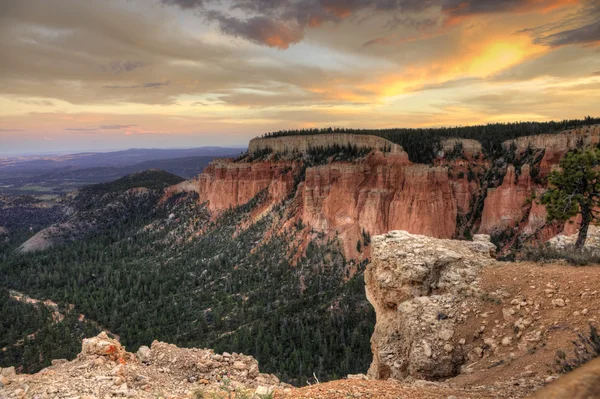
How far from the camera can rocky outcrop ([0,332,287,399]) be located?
287 inches

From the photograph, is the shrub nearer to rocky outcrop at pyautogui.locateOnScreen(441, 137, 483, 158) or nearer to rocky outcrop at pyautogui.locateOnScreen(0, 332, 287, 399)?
rocky outcrop at pyautogui.locateOnScreen(0, 332, 287, 399)

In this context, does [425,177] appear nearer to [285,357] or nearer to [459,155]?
[459,155]

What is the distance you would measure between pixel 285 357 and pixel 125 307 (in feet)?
90.1

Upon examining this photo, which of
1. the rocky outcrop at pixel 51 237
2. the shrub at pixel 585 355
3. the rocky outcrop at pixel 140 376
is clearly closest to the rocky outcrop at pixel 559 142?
the shrub at pixel 585 355

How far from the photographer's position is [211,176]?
83500 millimetres

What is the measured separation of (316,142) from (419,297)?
6707 cm

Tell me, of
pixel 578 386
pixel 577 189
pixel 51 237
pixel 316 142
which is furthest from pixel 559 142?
pixel 51 237

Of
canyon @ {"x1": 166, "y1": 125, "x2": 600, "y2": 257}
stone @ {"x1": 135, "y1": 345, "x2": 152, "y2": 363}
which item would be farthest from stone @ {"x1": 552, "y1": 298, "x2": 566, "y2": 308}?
canyon @ {"x1": 166, "y1": 125, "x2": 600, "y2": 257}

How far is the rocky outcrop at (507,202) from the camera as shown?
162 ft

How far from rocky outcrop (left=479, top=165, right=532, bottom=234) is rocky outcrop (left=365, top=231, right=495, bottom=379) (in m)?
40.2

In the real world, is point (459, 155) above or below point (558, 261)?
above

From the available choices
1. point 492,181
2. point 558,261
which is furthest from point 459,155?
point 558,261

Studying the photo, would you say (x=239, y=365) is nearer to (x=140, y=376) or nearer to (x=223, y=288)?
(x=140, y=376)

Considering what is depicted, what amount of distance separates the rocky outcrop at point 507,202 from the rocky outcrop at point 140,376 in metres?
49.1
